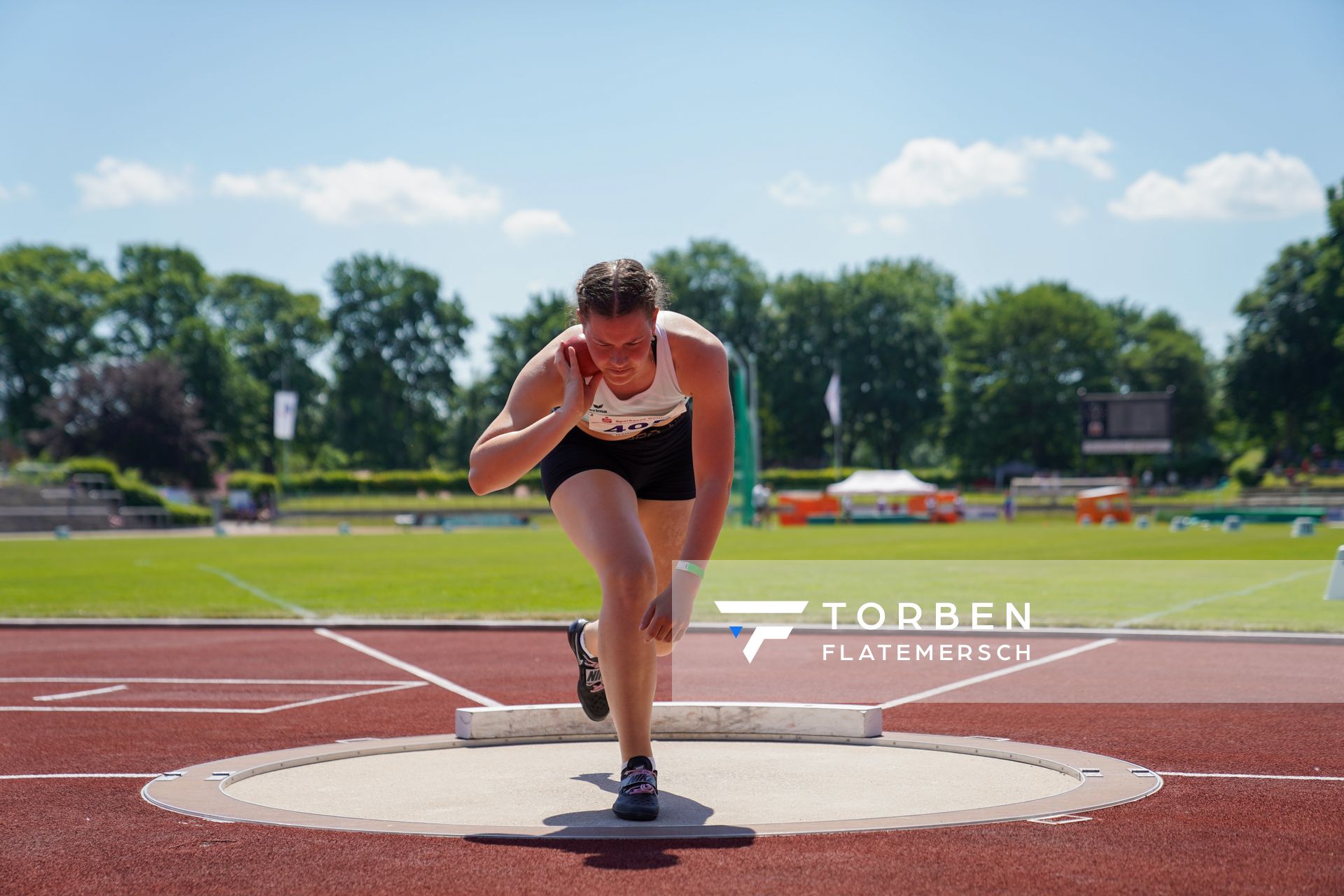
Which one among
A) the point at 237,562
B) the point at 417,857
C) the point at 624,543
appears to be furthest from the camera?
the point at 237,562

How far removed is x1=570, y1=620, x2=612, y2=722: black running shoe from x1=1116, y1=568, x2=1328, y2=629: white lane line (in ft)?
23.6

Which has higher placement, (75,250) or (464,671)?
(75,250)

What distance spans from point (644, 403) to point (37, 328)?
91.1 metres

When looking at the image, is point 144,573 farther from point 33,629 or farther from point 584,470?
point 584,470

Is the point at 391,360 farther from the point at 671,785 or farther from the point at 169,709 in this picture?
the point at 671,785

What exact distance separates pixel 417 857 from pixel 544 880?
50 cm

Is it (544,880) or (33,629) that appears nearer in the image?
(544,880)

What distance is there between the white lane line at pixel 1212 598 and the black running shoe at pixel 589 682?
23.6 feet

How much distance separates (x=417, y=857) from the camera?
4.01m

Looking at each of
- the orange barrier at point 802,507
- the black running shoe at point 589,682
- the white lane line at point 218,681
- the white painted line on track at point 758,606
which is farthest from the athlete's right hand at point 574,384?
the orange barrier at point 802,507

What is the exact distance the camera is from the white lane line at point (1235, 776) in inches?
211

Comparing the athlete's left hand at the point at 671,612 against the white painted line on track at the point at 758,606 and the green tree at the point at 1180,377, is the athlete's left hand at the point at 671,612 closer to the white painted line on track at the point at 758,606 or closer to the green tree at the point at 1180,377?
the white painted line on track at the point at 758,606

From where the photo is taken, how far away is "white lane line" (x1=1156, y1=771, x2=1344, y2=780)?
5359mm

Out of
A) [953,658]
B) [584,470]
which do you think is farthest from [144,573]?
[584,470]
